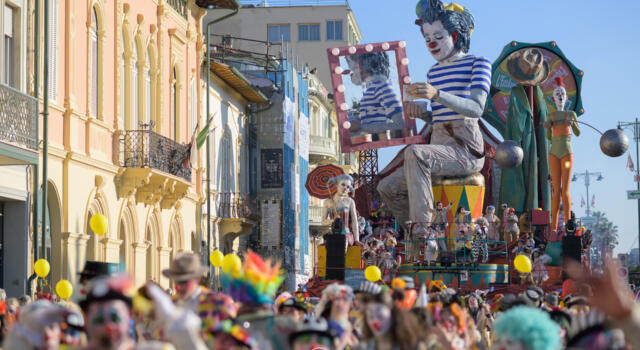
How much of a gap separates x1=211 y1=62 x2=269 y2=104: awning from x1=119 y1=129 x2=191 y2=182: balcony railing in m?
6.92

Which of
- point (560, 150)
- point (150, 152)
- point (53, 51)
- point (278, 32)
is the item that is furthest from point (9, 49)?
point (278, 32)

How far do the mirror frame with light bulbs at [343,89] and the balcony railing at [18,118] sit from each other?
1145 cm

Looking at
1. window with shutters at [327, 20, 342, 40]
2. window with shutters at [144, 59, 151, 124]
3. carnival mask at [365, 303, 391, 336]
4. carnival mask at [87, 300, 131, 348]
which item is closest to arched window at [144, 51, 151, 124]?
window with shutters at [144, 59, 151, 124]

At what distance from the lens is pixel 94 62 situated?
88.5 ft

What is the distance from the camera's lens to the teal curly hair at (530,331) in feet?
20.2

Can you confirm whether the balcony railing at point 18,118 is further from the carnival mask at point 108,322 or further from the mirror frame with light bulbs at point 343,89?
the carnival mask at point 108,322

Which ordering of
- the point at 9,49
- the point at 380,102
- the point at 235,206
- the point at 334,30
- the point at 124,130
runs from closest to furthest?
1. the point at 9,49
2. the point at 124,130
3. the point at 380,102
4. the point at 235,206
5. the point at 334,30

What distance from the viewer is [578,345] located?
648cm

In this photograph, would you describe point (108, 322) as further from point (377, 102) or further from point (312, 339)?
point (377, 102)

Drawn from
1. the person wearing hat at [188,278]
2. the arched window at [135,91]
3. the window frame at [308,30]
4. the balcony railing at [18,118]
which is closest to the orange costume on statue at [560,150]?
the arched window at [135,91]

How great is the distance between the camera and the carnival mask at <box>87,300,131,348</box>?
5555 millimetres

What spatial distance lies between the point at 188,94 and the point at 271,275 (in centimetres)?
2740

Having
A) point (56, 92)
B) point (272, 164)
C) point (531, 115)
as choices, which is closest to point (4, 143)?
point (56, 92)

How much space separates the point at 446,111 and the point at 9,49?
11.0m
